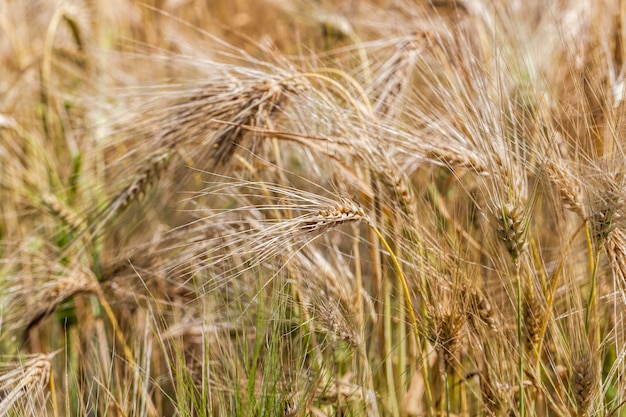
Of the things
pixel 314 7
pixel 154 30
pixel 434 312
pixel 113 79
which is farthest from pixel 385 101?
pixel 154 30

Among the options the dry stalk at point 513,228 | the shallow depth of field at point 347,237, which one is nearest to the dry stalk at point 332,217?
the shallow depth of field at point 347,237

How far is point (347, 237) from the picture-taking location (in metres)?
1.30

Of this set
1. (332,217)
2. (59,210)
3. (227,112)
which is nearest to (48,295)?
(59,210)

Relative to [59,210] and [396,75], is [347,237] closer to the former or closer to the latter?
[396,75]

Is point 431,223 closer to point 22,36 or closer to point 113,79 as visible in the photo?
point 113,79

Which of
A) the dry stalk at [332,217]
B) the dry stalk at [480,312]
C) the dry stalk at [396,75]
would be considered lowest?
the dry stalk at [480,312]

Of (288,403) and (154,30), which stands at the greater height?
(154,30)

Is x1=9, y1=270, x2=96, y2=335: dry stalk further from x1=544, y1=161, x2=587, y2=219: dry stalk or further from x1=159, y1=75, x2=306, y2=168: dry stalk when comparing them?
x1=544, y1=161, x2=587, y2=219: dry stalk

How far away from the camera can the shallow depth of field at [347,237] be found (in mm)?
863

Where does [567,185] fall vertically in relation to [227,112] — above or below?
below

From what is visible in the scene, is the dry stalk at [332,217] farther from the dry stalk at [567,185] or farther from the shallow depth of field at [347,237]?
the dry stalk at [567,185]

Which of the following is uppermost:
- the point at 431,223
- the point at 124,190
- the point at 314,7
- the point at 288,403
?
the point at 314,7

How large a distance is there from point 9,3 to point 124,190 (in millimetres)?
1445

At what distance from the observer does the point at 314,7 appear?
1.93 m
